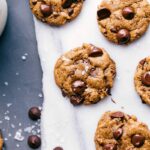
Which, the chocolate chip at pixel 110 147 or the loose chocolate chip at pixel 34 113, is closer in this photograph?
the chocolate chip at pixel 110 147

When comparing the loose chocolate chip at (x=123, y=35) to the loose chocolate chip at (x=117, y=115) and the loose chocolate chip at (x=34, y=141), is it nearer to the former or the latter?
the loose chocolate chip at (x=117, y=115)

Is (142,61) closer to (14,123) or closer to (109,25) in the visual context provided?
(109,25)

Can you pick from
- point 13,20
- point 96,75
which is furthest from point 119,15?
point 13,20

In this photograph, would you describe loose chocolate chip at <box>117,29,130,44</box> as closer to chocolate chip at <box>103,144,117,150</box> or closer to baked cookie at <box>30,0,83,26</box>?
baked cookie at <box>30,0,83,26</box>

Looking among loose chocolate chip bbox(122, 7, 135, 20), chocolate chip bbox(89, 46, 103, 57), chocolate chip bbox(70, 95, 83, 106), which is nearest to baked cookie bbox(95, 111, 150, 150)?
chocolate chip bbox(70, 95, 83, 106)

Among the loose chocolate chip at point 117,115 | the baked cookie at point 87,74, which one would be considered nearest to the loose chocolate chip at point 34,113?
the baked cookie at point 87,74

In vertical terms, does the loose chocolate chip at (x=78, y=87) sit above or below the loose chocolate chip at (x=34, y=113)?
above

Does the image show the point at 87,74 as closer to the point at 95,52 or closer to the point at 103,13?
the point at 95,52
